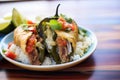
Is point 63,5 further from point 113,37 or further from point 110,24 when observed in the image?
point 113,37

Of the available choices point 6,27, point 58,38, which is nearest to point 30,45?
point 58,38

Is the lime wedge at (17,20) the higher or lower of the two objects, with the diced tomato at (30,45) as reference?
higher

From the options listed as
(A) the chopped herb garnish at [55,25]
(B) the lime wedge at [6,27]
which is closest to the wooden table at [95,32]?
(B) the lime wedge at [6,27]

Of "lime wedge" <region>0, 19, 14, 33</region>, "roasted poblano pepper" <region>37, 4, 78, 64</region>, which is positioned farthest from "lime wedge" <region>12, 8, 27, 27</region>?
"roasted poblano pepper" <region>37, 4, 78, 64</region>

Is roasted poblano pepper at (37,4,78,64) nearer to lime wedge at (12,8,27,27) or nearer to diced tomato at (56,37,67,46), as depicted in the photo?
diced tomato at (56,37,67,46)

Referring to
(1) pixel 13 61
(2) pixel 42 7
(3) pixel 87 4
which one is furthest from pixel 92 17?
(1) pixel 13 61

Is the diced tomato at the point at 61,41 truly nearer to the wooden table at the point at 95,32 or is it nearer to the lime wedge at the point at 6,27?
the wooden table at the point at 95,32
